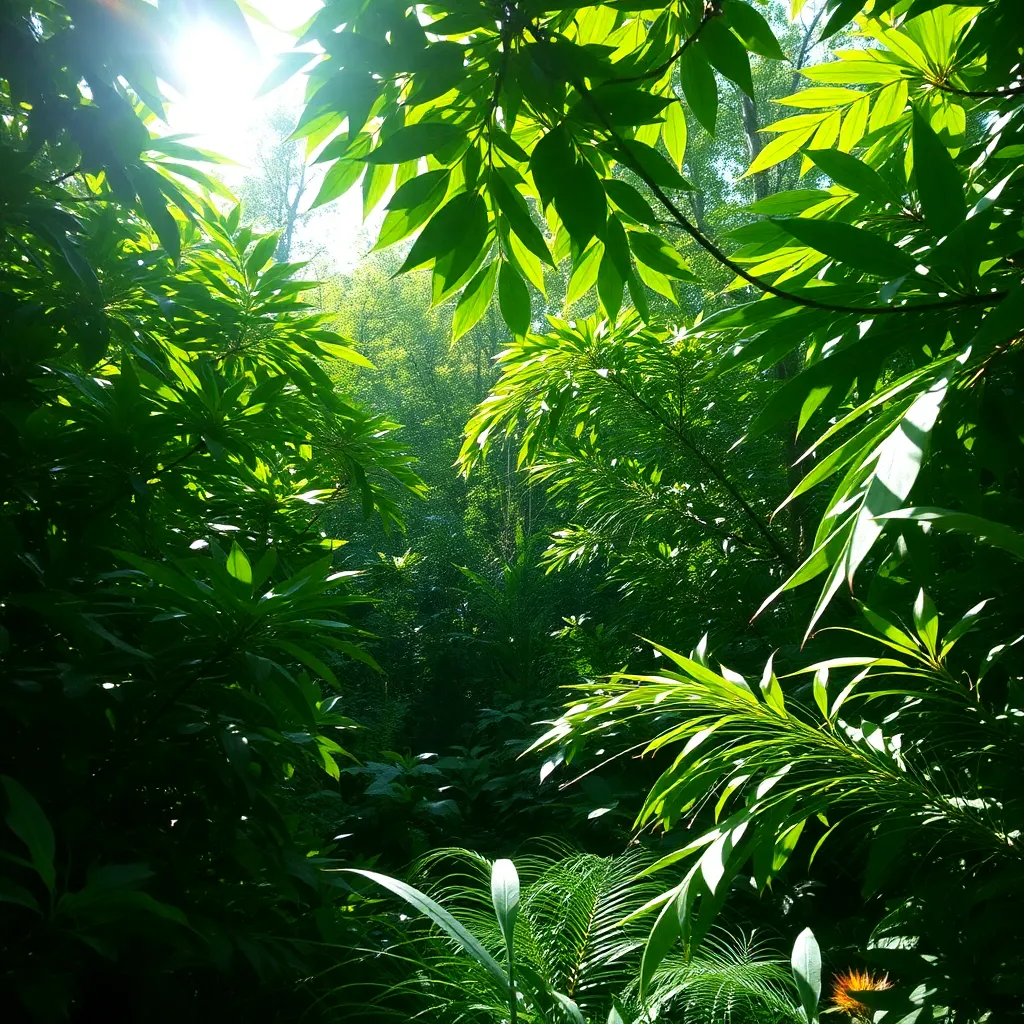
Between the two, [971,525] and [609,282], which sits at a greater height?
[609,282]

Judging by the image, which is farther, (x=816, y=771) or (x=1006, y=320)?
Result: (x=816, y=771)

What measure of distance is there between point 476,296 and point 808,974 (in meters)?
0.75

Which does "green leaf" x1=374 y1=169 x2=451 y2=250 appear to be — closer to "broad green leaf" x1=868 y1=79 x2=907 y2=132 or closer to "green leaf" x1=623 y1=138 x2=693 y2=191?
"green leaf" x1=623 y1=138 x2=693 y2=191

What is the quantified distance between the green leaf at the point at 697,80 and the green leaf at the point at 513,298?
0.63ft

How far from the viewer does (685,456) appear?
1.66m

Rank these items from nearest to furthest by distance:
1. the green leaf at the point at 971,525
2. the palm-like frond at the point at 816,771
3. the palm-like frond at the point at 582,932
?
1. the green leaf at the point at 971,525
2. the palm-like frond at the point at 816,771
3. the palm-like frond at the point at 582,932

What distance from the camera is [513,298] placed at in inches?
25.1

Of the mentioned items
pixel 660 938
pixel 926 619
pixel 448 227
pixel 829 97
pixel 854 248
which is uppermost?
pixel 829 97

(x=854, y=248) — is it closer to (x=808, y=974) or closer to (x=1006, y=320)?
(x=1006, y=320)

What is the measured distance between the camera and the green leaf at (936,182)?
52cm

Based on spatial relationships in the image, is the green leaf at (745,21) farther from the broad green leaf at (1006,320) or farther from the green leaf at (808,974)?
the green leaf at (808,974)

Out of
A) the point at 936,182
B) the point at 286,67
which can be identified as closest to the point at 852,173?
the point at 936,182

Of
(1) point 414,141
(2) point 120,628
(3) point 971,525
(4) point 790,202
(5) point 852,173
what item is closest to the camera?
(3) point 971,525

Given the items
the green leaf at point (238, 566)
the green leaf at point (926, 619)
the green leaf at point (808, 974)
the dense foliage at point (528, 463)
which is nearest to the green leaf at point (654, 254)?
the dense foliage at point (528, 463)
